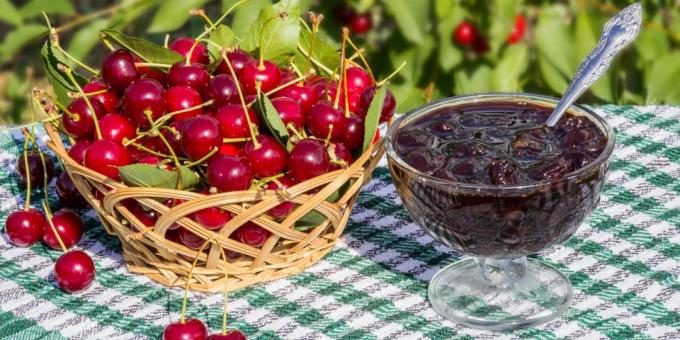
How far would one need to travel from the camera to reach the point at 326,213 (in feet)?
3.99

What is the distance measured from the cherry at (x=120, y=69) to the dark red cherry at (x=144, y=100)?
0.16 ft

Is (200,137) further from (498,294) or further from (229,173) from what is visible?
(498,294)

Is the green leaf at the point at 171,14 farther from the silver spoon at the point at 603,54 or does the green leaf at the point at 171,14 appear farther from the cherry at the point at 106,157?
the silver spoon at the point at 603,54

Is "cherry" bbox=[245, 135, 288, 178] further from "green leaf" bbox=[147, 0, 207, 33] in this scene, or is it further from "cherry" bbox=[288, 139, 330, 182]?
"green leaf" bbox=[147, 0, 207, 33]

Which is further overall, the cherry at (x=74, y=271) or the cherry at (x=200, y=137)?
the cherry at (x=74, y=271)

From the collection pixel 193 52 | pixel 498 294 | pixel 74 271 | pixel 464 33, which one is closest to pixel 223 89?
pixel 193 52

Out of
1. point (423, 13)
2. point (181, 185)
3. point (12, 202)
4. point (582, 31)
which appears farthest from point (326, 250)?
point (582, 31)

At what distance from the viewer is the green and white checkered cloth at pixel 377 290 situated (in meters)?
1.16

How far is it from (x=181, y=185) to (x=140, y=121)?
4.6 inches

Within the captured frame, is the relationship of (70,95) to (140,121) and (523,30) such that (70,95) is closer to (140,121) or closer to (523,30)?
(140,121)

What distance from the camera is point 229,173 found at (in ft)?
3.70

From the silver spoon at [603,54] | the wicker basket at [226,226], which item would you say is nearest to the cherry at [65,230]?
the wicker basket at [226,226]

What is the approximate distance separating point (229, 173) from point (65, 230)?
0.37 meters

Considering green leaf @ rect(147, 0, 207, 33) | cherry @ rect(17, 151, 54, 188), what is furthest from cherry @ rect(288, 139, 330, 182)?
green leaf @ rect(147, 0, 207, 33)
